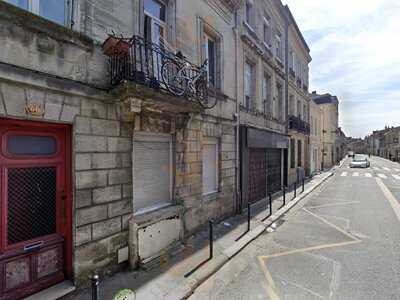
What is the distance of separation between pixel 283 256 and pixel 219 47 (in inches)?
254

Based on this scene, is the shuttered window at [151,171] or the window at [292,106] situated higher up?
the window at [292,106]

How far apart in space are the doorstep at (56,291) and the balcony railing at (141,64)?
133 inches

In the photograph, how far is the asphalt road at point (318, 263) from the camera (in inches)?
157

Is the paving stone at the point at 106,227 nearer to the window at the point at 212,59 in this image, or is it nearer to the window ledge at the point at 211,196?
the window ledge at the point at 211,196

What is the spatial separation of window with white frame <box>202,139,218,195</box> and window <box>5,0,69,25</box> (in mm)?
4640

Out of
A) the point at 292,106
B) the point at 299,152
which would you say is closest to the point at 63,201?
the point at 292,106

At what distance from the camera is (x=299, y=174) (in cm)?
1736

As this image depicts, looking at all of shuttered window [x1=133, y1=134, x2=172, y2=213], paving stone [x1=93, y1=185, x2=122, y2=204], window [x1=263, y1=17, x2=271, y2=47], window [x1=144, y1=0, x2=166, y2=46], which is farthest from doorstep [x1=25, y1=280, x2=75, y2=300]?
window [x1=263, y1=17, x2=271, y2=47]

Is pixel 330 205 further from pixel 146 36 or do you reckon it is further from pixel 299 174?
pixel 146 36

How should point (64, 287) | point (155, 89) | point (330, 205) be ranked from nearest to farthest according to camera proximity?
1. point (64, 287)
2. point (155, 89)
3. point (330, 205)

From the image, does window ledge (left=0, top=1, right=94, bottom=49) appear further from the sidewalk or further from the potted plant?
the sidewalk

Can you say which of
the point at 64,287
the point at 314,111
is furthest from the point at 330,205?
the point at 314,111

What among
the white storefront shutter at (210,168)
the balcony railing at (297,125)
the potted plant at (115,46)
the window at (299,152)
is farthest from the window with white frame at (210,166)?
the window at (299,152)

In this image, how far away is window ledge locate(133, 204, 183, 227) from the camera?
4838 mm
